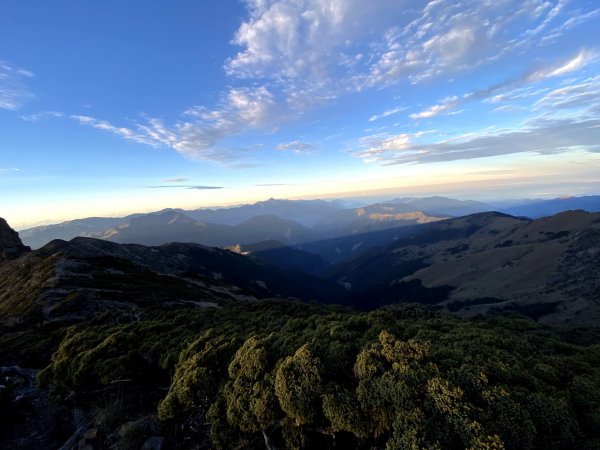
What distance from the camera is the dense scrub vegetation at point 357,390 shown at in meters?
10.5

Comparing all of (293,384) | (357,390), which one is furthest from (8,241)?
(357,390)

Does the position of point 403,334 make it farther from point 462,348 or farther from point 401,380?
point 401,380

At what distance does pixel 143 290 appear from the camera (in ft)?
223

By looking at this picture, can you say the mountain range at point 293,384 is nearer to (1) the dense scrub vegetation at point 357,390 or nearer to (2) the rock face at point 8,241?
(1) the dense scrub vegetation at point 357,390

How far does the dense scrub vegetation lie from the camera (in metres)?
10.5

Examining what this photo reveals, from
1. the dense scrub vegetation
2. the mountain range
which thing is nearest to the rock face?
the mountain range

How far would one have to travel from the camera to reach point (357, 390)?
501 inches

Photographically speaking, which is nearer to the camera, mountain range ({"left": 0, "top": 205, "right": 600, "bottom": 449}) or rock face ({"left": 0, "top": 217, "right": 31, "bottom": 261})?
mountain range ({"left": 0, "top": 205, "right": 600, "bottom": 449})

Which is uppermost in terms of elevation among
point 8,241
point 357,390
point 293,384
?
point 357,390

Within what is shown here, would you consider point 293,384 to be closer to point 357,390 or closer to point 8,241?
point 357,390

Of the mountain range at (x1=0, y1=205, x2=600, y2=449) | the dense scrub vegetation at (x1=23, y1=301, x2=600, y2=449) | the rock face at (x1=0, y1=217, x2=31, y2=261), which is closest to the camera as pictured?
the dense scrub vegetation at (x1=23, y1=301, x2=600, y2=449)

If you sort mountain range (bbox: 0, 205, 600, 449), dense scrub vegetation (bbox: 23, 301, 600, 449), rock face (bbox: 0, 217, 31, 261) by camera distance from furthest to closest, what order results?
1. rock face (bbox: 0, 217, 31, 261)
2. mountain range (bbox: 0, 205, 600, 449)
3. dense scrub vegetation (bbox: 23, 301, 600, 449)

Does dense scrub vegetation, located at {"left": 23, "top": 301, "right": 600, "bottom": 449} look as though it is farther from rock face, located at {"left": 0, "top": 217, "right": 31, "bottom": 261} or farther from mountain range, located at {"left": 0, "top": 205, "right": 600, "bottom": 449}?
rock face, located at {"left": 0, "top": 217, "right": 31, "bottom": 261}

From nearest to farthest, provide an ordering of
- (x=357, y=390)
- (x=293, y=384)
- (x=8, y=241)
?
1. (x=357, y=390)
2. (x=293, y=384)
3. (x=8, y=241)
